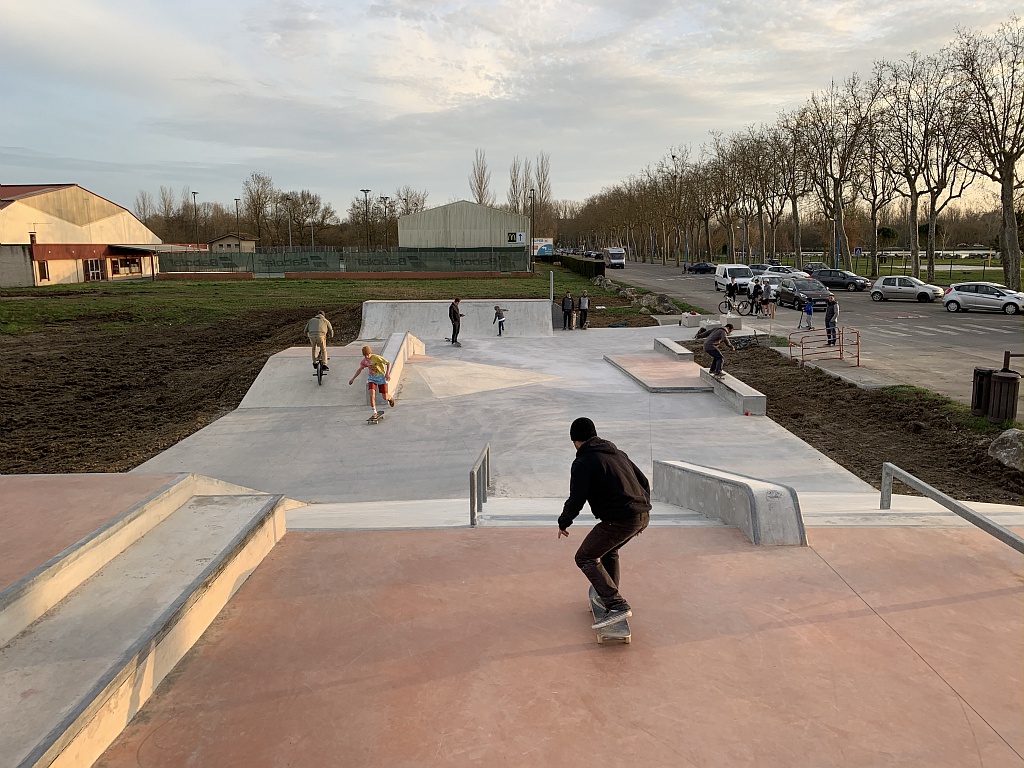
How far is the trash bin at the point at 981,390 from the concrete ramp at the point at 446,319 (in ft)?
47.5

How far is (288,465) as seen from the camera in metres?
10.5

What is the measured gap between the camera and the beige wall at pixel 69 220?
155 feet

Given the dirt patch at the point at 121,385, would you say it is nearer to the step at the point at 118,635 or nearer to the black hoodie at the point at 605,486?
the step at the point at 118,635

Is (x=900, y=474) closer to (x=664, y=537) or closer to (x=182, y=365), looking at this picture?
(x=664, y=537)

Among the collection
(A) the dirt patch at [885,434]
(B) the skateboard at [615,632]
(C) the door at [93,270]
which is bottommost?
(A) the dirt patch at [885,434]

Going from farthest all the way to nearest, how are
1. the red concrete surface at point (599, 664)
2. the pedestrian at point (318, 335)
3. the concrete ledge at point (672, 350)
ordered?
the concrete ledge at point (672, 350) → the pedestrian at point (318, 335) → the red concrete surface at point (599, 664)

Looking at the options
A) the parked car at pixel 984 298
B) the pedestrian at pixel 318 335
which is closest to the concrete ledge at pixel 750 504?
the pedestrian at pixel 318 335

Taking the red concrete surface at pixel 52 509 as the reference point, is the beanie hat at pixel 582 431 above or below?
above

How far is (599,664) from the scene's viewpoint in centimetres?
393

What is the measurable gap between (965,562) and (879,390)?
9.69 metres

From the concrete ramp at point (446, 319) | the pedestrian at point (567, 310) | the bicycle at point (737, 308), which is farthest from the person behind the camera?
the bicycle at point (737, 308)

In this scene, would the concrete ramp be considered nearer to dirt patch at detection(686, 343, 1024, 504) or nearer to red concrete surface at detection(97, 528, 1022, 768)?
dirt patch at detection(686, 343, 1024, 504)

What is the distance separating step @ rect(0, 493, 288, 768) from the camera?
3139 millimetres

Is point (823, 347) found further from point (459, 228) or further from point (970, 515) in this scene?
point (459, 228)
